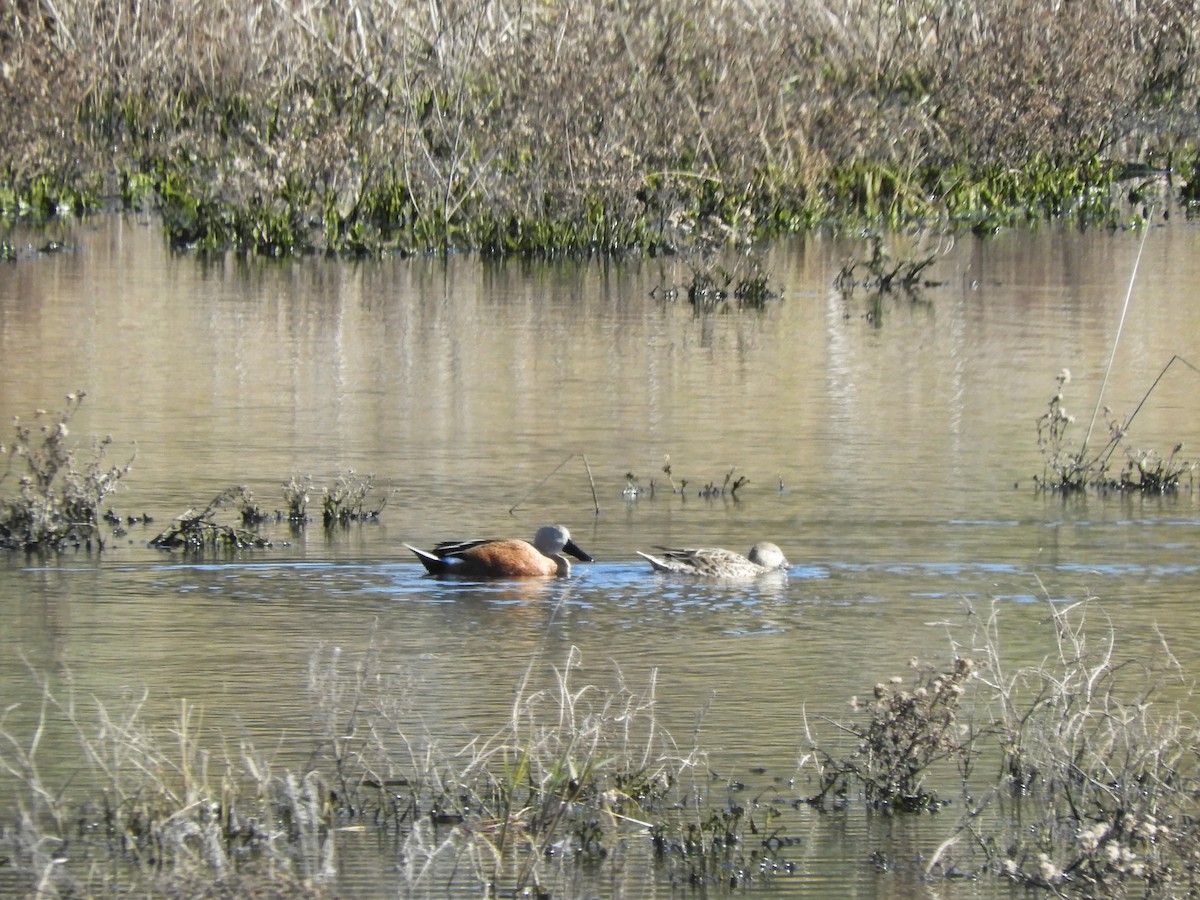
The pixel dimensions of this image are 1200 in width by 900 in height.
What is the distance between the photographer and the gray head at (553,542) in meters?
9.69

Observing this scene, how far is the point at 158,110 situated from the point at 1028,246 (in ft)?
34.2

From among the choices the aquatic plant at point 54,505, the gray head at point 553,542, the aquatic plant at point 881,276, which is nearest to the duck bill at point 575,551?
the gray head at point 553,542

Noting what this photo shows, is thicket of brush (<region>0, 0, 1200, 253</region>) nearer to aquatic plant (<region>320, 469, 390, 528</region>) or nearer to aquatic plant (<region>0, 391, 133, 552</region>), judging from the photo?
aquatic plant (<region>320, 469, 390, 528</region>)

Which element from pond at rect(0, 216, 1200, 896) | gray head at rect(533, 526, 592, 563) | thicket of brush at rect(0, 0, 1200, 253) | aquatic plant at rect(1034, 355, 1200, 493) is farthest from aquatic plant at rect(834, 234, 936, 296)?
gray head at rect(533, 526, 592, 563)

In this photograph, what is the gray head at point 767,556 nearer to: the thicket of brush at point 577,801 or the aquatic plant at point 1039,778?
the aquatic plant at point 1039,778

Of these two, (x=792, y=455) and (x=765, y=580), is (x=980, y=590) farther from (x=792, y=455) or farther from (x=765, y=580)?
(x=792, y=455)

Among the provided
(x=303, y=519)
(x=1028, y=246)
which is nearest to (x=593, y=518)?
(x=303, y=519)

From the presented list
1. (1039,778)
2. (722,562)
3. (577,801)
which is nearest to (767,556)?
(722,562)

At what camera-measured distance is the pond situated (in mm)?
7680

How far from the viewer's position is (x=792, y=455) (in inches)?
496

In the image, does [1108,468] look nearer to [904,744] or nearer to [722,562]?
[722,562]

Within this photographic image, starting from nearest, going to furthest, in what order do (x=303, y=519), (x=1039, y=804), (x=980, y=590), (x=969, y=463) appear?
(x=1039, y=804)
(x=980, y=590)
(x=303, y=519)
(x=969, y=463)

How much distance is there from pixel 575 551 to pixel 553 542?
16 cm

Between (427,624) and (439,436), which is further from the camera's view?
(439,436)
